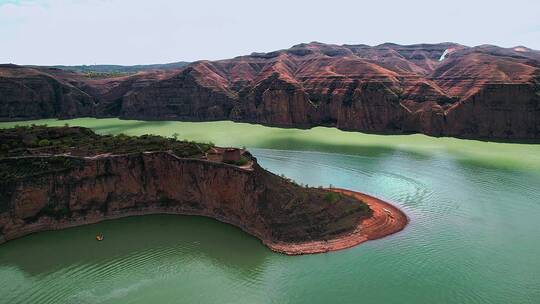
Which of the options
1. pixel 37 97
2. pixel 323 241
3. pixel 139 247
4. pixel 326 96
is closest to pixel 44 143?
pixel 139 247

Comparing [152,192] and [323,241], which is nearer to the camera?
[323,241]

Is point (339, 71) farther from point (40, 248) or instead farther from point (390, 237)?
point (40, 248)

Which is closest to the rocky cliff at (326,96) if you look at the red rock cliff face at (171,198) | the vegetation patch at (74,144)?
the red rock cliff face at (171,198)

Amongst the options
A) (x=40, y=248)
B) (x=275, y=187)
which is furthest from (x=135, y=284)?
(x=275, y=187)

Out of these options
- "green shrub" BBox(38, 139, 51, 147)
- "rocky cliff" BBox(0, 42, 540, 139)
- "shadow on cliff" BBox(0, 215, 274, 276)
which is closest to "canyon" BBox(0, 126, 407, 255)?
"green shrub" BBox(38, 139, 51, 147)

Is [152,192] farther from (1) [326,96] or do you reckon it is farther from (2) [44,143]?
(1) [326,96]

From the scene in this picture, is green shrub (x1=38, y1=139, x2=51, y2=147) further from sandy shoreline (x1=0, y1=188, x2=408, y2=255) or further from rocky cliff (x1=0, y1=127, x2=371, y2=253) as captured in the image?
sandy shoreline (x1=0, y1=188, x2=408, y2=255)

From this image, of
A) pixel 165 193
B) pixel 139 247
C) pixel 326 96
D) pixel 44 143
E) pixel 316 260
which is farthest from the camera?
pixel 326 96

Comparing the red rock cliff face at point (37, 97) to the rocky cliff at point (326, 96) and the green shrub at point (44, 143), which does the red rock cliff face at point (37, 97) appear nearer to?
the rocky cliff at point (326, 96)
